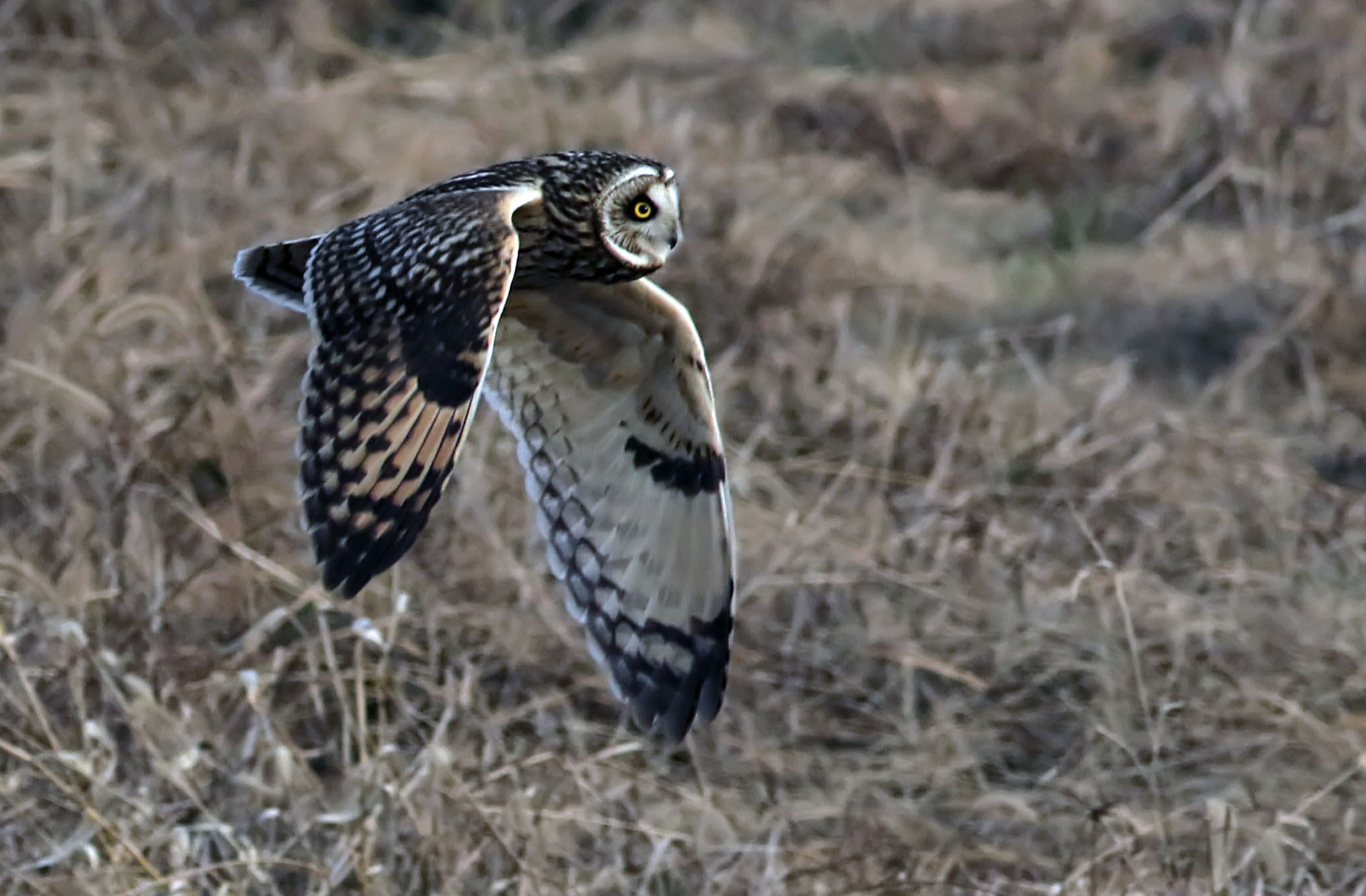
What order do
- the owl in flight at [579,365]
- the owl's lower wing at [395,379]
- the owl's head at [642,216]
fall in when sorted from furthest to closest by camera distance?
1. the owl's head at [642,216]
2. the owl in flight at [579,365]
3. the owl's lower wing at [395,379]

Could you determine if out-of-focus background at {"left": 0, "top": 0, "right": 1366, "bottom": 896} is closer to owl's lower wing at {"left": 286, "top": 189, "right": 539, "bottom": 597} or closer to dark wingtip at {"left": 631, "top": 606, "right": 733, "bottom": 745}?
dark wingtip at {"left": 631, "top": 606, "right": 733, "bottom": 745}

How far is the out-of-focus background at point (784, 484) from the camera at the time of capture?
3.94 metres

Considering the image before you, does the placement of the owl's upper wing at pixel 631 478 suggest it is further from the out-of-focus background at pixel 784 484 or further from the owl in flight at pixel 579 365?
the out-of-focus background at pixel 784 484

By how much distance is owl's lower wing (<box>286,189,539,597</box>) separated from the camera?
3.07 m

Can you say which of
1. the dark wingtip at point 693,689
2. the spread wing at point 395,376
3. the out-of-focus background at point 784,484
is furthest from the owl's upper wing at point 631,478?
the spread wing at point 395,376

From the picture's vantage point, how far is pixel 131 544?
15.2 feet

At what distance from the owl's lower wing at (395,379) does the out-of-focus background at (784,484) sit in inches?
26.9

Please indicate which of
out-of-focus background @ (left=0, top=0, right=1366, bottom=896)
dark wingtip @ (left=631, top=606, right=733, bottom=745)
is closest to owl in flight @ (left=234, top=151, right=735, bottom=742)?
dark wingtip @ (left=631, top=606, right=733, bottom=745)

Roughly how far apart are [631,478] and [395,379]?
85 centimetres

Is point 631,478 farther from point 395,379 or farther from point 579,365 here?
point 395,379

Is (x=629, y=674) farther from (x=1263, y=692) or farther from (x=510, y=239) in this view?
(x=1263, y=692)

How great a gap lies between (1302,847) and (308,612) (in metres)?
2.02

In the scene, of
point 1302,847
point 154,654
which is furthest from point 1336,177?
point 154,654

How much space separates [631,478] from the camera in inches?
156
